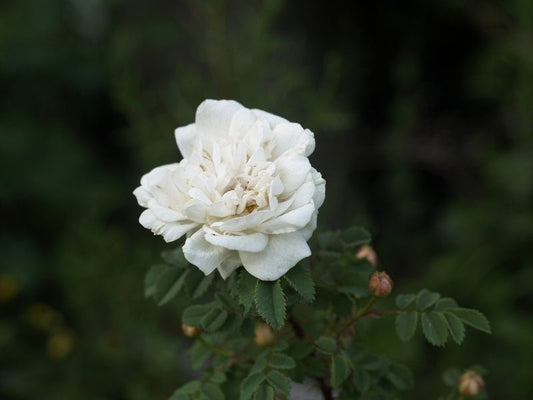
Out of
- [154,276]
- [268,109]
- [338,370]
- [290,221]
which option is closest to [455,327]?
[338,370]

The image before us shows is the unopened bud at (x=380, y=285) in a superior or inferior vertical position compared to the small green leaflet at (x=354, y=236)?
inferior

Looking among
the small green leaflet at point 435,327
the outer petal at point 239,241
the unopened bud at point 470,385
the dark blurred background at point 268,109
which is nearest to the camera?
the outer petal at point 239,241

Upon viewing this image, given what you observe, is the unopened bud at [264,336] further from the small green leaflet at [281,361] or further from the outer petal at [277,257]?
the outer petal at [277,257]

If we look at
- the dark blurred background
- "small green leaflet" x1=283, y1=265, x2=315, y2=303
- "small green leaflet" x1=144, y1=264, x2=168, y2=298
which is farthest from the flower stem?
the dark blurred background

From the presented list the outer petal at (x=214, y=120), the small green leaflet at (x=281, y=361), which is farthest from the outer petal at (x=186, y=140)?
the small green leaflet at (x=281, y=361)

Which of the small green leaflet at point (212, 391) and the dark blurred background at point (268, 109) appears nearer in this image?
the small green leaflet at point (212, 391)
